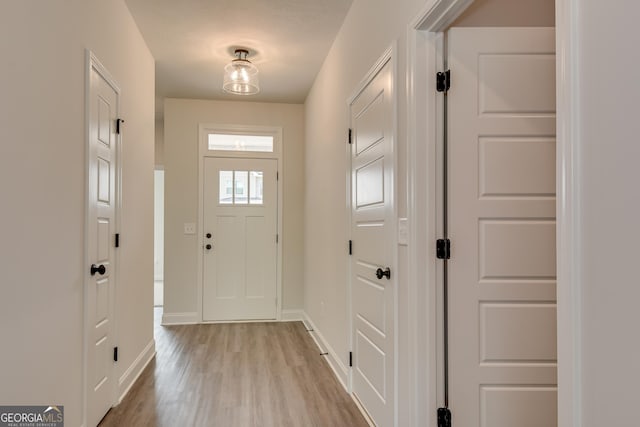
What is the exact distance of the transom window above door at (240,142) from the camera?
16.5ft

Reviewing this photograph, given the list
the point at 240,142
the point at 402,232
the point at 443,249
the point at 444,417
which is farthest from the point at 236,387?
the point at 240,142

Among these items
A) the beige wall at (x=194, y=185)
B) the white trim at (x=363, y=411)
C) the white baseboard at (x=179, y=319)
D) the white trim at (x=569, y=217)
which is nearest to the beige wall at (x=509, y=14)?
the white trim at (x=569, y=217)

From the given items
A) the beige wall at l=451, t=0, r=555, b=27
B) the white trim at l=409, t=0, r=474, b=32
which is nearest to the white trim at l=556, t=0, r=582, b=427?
the white trim at l=409, t=0, r=474, b=32

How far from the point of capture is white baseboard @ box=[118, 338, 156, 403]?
2.75 m

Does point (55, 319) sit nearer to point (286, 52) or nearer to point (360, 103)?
point (360, 103)

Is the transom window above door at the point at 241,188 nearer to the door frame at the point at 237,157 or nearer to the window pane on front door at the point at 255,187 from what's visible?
the window pane on front door at the point at 255,187

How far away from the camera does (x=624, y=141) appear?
2.74 feet

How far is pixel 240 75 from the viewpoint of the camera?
3.64m

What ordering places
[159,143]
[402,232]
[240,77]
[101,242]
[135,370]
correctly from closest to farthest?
[402,232], [101,242], [135,370], [240,77], [159,143]

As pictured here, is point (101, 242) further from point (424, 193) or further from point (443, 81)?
point (443, 81)

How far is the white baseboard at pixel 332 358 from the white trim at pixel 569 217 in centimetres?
209

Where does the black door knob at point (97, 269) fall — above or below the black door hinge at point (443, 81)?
below

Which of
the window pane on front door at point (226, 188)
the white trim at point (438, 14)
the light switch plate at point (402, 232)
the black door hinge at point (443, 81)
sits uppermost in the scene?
the white trim at point (438, 14)

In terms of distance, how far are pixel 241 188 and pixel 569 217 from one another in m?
4.41
